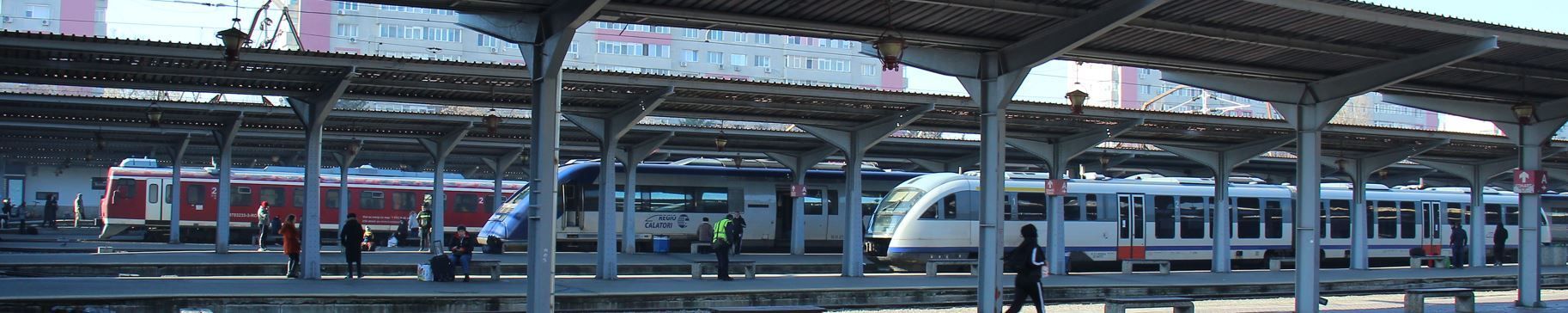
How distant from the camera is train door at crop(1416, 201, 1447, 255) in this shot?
31469 mm

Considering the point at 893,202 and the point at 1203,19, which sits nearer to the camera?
the point at 1203,19

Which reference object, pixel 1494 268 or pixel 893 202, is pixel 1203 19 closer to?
pixel 893 202

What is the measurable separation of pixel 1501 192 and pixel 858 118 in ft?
68.5

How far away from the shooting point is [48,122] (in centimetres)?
2352

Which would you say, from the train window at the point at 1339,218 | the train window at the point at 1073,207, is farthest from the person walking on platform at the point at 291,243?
the train window at the point at 1339,218

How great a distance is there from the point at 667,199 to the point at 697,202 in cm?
72

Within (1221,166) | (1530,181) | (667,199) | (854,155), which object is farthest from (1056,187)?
(667,199)

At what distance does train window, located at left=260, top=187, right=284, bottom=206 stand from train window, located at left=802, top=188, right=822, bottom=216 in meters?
15.0

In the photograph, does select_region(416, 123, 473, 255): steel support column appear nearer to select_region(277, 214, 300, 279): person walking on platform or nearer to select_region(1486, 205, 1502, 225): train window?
select_region(277, 214, 300, 279): person walking on platform

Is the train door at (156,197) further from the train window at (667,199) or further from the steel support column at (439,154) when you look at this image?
the train window at (667,199)

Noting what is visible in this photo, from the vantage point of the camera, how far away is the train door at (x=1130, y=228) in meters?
27.2

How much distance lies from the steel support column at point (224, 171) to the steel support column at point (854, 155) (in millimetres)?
9771

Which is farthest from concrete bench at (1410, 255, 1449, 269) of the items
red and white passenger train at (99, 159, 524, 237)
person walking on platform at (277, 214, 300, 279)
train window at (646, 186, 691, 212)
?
person walking on platform at (277, 214, 300, 279)

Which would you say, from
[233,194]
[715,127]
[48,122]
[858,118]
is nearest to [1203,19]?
[858,118]
